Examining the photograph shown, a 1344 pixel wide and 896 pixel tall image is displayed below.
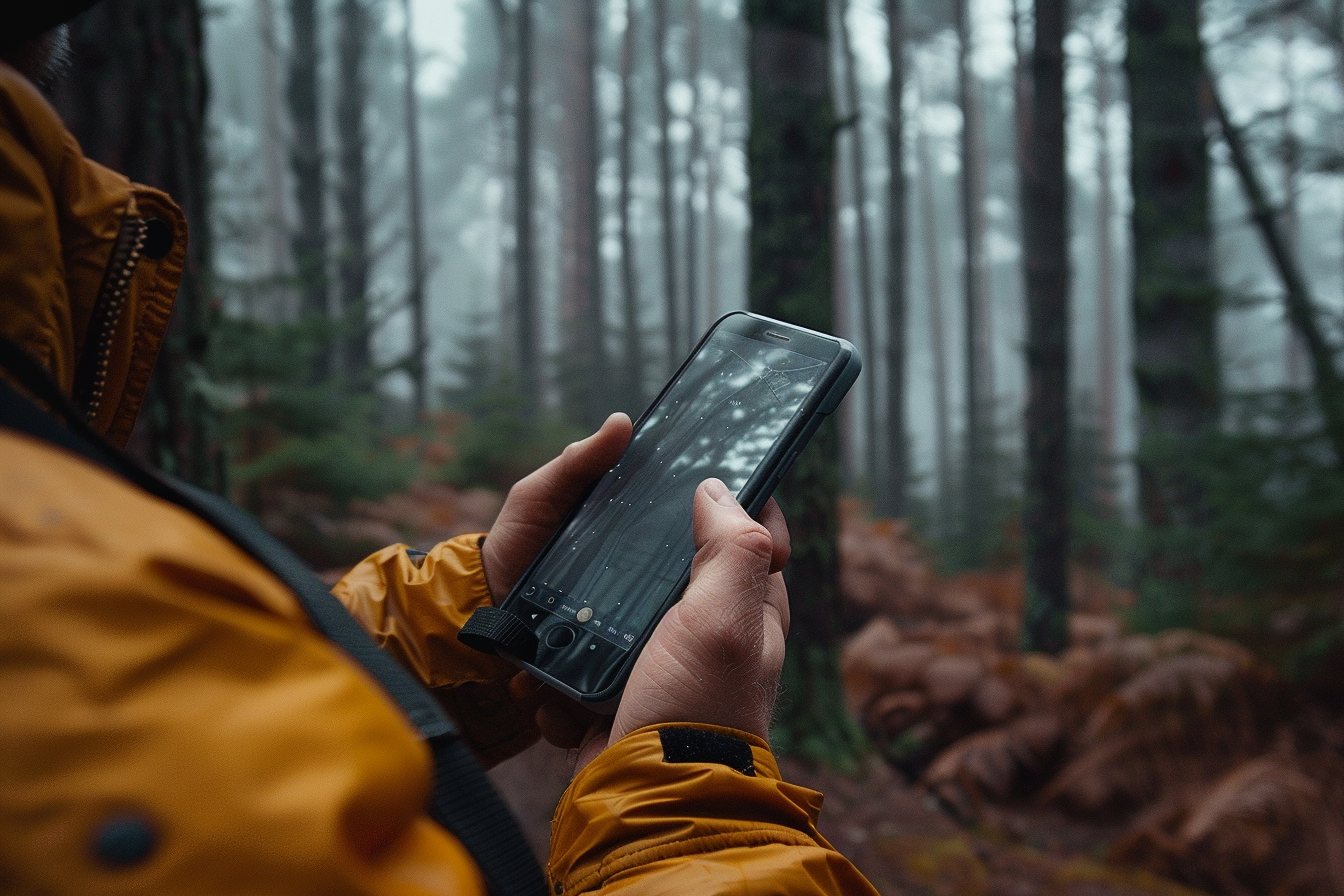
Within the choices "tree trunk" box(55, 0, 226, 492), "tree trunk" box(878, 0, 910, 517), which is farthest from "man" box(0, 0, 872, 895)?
"tree trunk" box(878, 0, 910, 517)

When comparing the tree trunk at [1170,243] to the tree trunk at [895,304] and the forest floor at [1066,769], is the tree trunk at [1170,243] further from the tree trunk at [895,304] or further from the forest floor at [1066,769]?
the tree trunk at [895,304]

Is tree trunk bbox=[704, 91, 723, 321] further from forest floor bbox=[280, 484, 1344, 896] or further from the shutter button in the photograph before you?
the shutter button

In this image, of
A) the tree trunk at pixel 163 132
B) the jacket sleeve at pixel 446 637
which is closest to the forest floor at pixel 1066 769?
the tree trunk at pixel 163 132

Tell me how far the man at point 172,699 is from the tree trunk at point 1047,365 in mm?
6623

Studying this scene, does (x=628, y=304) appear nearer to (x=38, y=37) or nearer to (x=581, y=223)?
(x=581, y=223)

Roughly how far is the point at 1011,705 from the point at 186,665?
605cm

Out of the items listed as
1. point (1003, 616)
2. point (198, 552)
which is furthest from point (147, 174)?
point (1003, 616)

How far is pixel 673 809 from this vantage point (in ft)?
3.96

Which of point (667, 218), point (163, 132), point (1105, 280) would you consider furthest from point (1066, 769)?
point (1105, 280)

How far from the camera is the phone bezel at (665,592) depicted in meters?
1.53

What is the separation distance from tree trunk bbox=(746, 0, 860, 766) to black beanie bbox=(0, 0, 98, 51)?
13.6 feet

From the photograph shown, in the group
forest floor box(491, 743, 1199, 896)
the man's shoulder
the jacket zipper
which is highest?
the jacket zipper

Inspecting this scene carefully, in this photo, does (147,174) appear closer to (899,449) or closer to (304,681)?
(304,681)

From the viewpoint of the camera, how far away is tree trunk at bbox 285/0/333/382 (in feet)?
40.1
